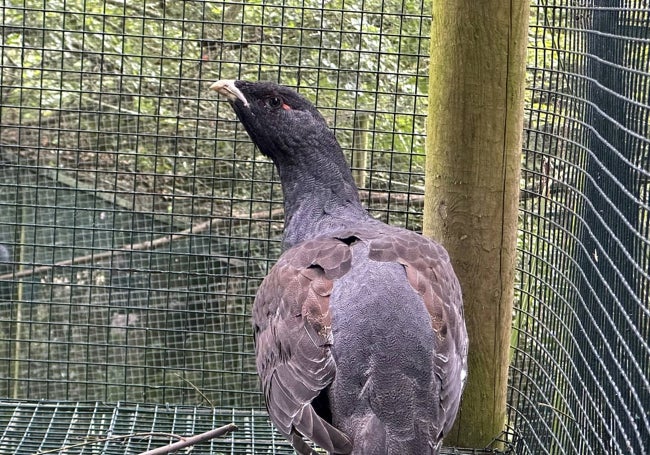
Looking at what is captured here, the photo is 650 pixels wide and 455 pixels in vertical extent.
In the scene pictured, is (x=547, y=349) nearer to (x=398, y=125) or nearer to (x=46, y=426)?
(x=46, y=426)

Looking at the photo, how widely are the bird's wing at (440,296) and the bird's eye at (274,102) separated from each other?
82cm

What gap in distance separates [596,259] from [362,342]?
0.89m

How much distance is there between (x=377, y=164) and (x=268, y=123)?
124 inches

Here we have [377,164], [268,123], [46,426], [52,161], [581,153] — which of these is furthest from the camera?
[52,161]

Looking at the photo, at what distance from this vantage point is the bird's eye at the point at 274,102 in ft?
12.2

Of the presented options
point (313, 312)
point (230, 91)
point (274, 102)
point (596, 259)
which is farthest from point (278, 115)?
point (596, 259)

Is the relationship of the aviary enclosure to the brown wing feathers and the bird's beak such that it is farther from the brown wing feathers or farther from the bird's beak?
the bird's beak

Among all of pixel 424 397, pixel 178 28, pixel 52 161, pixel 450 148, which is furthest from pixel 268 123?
pixel 52 161

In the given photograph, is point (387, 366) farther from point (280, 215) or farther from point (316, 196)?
point (280, 215)

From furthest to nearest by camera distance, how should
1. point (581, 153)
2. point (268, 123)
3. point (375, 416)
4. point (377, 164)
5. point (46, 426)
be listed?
point (377, 164) < point (46, 426) < point (268, 123) < point (581, 153) < point (375, 416)

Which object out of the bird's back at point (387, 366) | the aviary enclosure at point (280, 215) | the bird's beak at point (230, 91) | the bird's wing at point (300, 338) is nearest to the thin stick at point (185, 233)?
the aviary enclosure at point (280, 215)

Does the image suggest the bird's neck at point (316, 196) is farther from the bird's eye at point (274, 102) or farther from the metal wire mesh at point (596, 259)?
the metal wire mesh at point (596, 259)

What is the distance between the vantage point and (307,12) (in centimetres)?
694

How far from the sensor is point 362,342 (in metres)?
2.72
